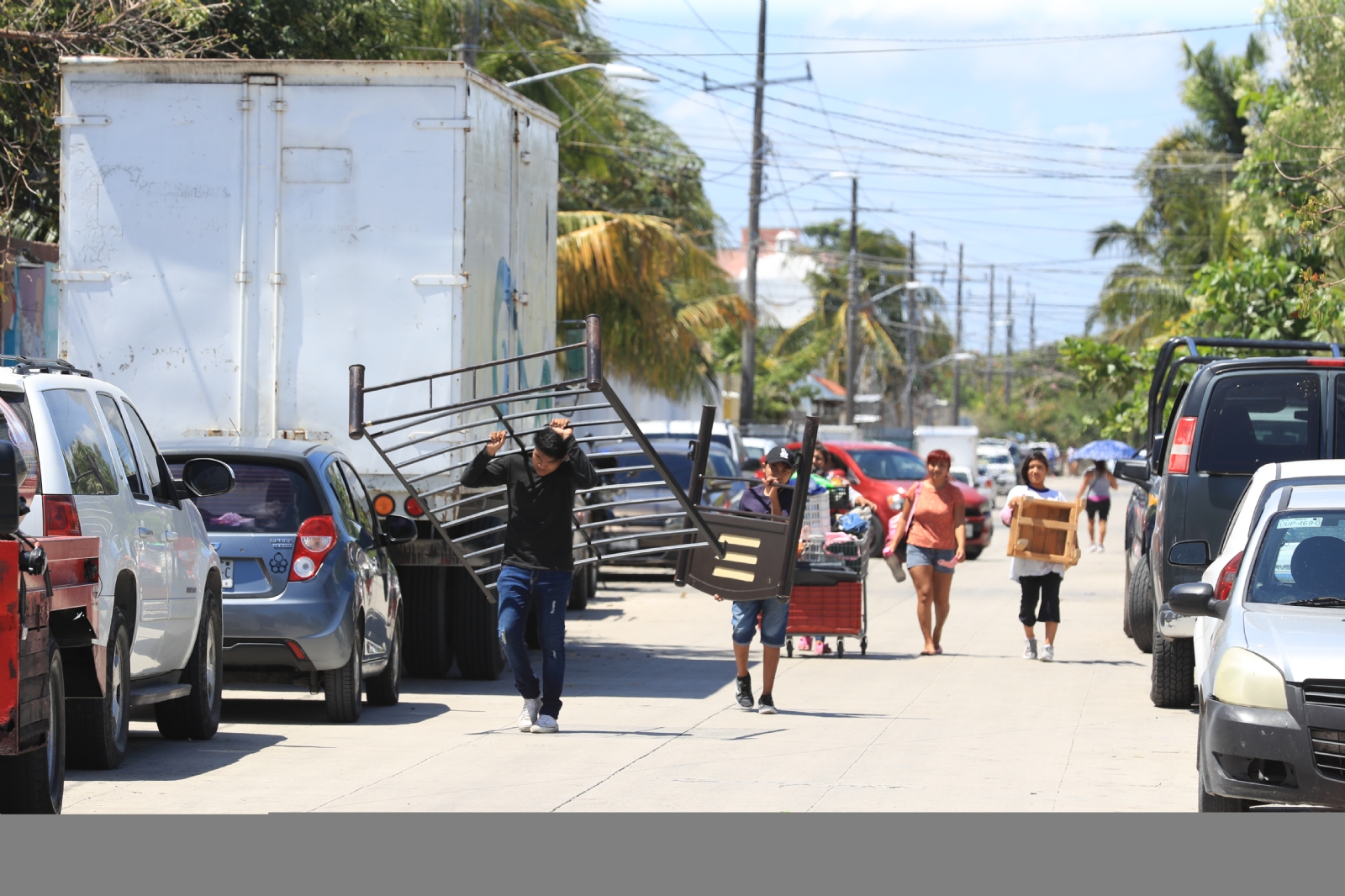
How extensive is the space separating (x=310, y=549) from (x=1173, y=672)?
554 cm

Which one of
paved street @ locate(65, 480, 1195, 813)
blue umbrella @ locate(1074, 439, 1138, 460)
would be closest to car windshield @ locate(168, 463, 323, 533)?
paved street @ locate(65, 480, 1195, 813)

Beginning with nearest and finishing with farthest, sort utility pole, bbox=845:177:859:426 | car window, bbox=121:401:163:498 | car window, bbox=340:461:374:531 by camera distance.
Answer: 1. car window, bbox=121:401:163:498
2. car window, bbox=340:461:374:531
3. utility pole, bbox=845:177:859:426

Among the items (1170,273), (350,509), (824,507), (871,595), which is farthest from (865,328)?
(350,509)

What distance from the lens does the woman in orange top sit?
51.1ft

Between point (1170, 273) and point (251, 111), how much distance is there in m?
34.9

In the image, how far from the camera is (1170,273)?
144 feet

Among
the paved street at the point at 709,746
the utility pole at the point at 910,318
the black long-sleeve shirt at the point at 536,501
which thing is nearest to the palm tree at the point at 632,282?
the paved street at the point at 709,746

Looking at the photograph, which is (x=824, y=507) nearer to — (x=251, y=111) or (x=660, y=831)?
(x=251, y=111)

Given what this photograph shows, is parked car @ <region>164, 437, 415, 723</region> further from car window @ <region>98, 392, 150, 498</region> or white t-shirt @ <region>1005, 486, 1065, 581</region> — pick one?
white t-shirt @ <region>1005, 486, 1065, 581</region>

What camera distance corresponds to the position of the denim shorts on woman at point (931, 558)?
15625mm

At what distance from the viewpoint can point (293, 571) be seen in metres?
10.6

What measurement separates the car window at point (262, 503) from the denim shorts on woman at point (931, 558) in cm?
644

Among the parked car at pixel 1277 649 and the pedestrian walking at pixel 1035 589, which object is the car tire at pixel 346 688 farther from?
the pedestrian walking at pixel 1035 589

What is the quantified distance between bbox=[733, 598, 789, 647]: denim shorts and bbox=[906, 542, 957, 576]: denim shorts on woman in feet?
13.4
